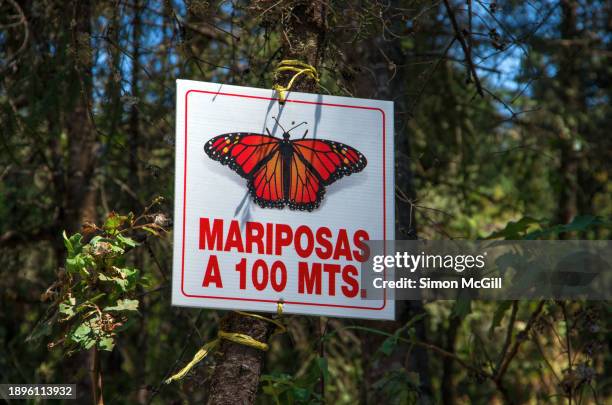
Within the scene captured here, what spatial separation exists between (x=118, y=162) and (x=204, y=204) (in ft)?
13.7

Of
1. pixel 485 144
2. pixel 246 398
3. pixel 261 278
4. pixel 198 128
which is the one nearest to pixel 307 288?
pixel 261 278

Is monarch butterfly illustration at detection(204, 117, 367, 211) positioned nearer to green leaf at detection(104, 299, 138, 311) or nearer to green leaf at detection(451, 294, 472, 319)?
green leaf at detection(104, 299, 138, 311)

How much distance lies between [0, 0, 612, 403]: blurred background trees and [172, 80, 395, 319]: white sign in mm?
411

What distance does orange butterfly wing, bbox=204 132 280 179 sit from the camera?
2463 millimetres

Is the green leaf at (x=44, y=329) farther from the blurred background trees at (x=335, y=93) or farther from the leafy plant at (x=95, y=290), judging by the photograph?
the blurred background trees at (x=335, y=93)

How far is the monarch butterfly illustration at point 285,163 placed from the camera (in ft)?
8.12

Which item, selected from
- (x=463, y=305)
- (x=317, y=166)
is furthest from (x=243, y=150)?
(x=463, y=305)

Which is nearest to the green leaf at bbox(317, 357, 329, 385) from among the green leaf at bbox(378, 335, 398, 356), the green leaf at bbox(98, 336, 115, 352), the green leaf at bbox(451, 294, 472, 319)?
the green leaf at bbox(378, 335, 398, 356)

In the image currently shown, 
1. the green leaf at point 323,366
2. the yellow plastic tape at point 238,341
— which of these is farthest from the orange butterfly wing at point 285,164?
the green leaf at point 323,366

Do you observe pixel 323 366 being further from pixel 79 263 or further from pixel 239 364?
pixel 79 263

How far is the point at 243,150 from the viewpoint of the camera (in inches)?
98.3

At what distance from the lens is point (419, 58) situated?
5.63m

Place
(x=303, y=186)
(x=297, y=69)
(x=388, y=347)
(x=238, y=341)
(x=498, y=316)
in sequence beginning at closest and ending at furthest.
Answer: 1. (x=238, y=341)
2. (x=303, y=186)
3. (x=297, y=69)
4. (x=388, y=347)
5. (x=498, y=316)

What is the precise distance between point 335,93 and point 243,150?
1333 mm
